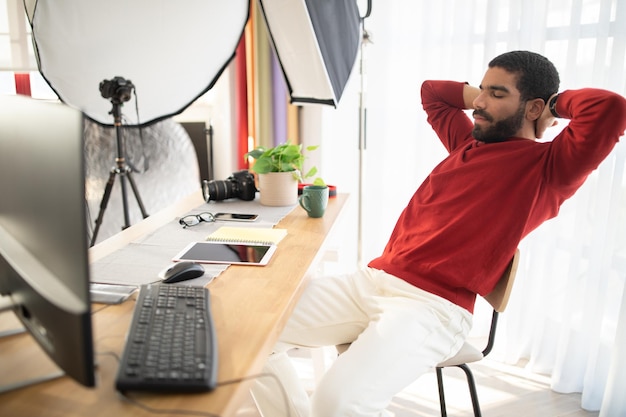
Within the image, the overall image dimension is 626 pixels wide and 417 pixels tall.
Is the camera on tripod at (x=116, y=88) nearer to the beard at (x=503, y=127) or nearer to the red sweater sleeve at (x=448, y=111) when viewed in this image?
the red sweater sleeve at (x=448, y=111)

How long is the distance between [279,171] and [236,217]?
232 mm

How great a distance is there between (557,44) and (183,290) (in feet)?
5.39

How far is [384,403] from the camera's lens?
3.75 feet

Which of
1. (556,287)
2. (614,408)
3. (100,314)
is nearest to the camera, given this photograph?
(100,314)

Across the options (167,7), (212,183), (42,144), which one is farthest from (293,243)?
(167,7)

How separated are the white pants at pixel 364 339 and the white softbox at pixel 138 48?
3.61 feet

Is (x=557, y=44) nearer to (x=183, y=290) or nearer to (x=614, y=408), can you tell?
(x=614, y=408)

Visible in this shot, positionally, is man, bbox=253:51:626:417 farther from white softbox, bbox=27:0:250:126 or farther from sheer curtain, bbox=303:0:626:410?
white softbox, bbox=27:0:250:126

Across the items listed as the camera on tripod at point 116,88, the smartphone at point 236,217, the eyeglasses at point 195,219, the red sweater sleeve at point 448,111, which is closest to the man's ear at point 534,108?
the red sweater sleeve at point 448,111

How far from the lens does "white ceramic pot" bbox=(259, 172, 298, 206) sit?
179 cm

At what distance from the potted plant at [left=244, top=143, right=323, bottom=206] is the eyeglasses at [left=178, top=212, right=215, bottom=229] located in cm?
24

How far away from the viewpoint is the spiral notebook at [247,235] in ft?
4.57

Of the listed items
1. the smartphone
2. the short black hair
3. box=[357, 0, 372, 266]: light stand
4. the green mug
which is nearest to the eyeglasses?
the smartphone

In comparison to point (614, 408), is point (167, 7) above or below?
above
